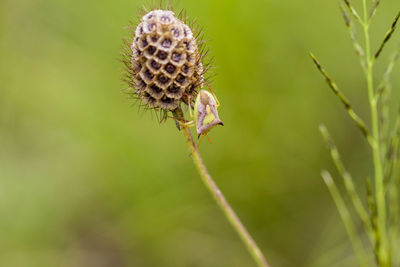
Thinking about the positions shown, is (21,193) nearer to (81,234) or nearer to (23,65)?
(81,234)

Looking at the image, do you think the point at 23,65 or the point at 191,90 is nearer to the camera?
the point at 191,90

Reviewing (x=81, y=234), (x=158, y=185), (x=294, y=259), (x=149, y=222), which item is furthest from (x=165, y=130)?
(x=294, y=259)

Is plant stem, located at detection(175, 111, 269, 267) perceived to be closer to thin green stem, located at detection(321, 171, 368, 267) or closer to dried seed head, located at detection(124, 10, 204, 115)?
dried seed head, located at detection(124, 10, 204, 115)

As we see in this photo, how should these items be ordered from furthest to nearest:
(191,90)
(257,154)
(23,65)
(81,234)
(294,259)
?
(23,65), (81,234), (257,154), (294,259), (191,90)

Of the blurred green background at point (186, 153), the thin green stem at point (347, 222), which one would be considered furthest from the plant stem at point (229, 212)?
the blurred green background at point (186, 153)

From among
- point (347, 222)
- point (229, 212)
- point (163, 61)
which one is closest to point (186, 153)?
point (163, 61)

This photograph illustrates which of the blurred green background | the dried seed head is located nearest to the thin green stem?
the blurred green background

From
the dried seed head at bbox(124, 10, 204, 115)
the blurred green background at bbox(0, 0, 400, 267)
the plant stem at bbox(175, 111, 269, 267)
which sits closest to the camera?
the plant stem at bbox(175, 111, 269, 267)
